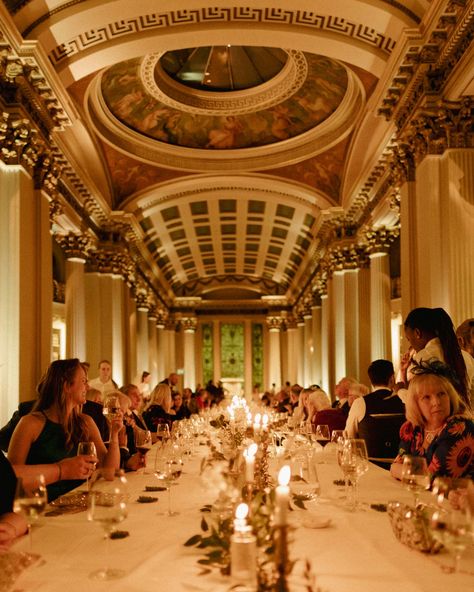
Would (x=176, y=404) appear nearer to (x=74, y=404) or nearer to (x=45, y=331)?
(x=45, y=331)

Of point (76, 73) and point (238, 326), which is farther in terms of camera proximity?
point (238, 326)

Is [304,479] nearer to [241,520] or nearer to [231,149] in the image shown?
[241,520]

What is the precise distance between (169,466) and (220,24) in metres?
8.80

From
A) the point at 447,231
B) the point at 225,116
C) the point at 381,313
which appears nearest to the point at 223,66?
the point at 225,116

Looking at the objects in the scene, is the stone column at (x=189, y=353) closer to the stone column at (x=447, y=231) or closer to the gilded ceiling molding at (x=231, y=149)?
the gilded ceiling molding at (x=231, y=149)

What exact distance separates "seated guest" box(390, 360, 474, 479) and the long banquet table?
563 mm

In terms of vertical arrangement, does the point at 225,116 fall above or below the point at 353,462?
above

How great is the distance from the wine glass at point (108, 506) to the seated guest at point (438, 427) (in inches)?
77.4

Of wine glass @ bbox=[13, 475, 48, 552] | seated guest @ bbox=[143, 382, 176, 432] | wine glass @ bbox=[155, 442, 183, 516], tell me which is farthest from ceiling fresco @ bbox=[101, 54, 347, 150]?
wine glass @ bbox=[13, 475, 48, 552]

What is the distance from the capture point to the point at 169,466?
3551 mm

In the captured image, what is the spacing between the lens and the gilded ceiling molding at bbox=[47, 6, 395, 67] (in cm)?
1035

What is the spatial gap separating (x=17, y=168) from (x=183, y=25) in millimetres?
3489

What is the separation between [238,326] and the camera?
43125 mm

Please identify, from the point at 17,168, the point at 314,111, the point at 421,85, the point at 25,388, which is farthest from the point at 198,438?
the point at 314,111
